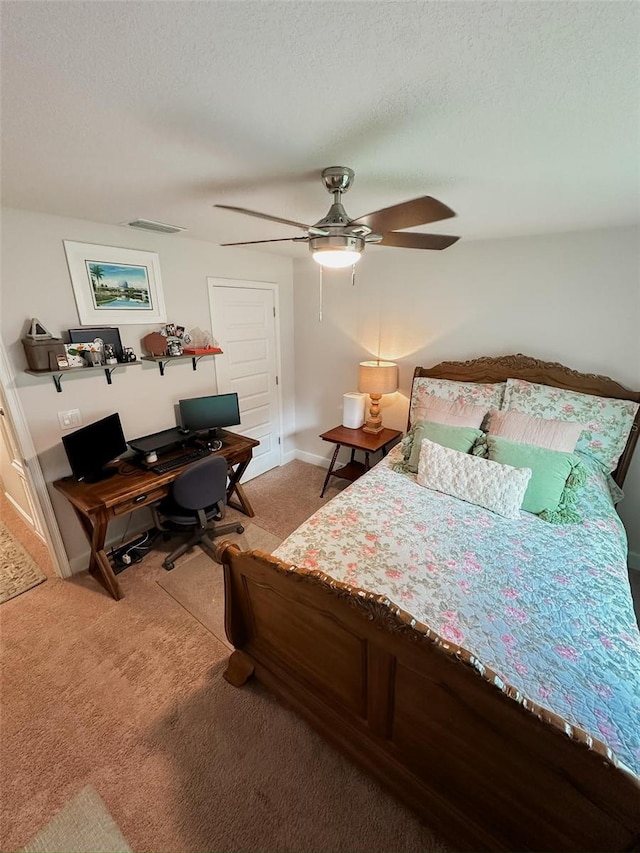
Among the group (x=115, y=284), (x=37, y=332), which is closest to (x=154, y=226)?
(x=115, y=284)

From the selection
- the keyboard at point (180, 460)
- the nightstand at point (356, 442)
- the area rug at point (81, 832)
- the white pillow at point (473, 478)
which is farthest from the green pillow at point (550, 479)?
the area rug at point (81, 832)

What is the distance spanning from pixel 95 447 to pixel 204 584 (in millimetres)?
1170

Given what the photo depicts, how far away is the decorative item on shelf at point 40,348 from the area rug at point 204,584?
5.12ft

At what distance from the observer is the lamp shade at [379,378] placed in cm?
305

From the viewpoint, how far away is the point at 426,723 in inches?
44.6

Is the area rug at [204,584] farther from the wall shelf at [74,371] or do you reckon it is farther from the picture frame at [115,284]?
the picture frame at [115,284]

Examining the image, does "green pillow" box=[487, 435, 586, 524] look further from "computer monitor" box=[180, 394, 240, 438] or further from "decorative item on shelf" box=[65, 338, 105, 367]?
"decorative item on shelf" box=[65, 338, 105, 367]

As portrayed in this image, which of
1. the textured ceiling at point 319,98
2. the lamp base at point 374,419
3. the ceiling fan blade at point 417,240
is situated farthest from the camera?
the lamp base at point 374,419

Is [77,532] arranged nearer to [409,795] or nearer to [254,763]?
[254,763]

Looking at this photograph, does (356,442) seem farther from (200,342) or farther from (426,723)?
(426,723)

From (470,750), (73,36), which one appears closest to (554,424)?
(470,750)

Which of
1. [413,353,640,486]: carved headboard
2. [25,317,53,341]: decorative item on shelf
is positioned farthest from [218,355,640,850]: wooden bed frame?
[413,353,640,486]: carved headboard

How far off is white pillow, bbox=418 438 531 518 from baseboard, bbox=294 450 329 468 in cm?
179

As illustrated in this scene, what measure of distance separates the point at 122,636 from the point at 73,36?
2.49 metres
